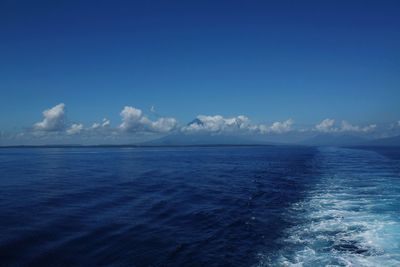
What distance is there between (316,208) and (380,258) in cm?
1397

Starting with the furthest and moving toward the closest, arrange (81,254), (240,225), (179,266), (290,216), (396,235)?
(290,216)
(240,225)
(396,235)
(81,254)
(179,266)

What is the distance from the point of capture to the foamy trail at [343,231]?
2012cm

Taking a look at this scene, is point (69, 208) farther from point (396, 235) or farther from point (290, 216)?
point (396, 235)

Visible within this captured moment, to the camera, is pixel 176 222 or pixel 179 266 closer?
pixel 179 266

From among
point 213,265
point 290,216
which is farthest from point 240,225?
point 213,265

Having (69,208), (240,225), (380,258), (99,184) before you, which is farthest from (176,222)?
(99,184)

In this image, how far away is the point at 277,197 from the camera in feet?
134

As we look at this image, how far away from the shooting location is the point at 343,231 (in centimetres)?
2561

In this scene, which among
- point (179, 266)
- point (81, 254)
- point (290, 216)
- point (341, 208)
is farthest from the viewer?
point (341, 208)

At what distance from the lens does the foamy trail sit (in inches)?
792

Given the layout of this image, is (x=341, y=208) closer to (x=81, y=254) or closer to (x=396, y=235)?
(x=396, y=235)

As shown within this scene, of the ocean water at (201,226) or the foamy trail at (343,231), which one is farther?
the ocean water at (201,226)

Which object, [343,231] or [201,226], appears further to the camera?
[201,226]

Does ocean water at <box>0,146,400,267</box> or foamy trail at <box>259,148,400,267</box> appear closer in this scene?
foamy trail at <box>259,148,400,267</box>
